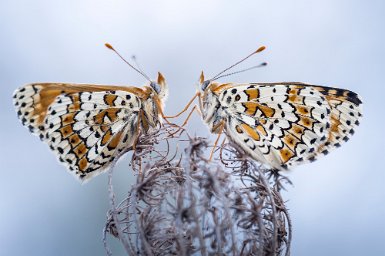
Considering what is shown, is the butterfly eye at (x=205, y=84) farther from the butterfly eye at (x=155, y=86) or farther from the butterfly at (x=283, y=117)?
the butterfly eye at (x=155, y=86)

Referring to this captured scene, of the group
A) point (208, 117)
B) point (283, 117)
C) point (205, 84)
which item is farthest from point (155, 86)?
point (283, 117)

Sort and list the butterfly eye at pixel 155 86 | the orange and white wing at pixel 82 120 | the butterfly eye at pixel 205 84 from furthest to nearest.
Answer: the butterfly eye at pixel 155 86, the butterfly eye at pixel 205 84, the orange and white wing at pixel 82 120

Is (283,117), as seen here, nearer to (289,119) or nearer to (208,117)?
(289,119)

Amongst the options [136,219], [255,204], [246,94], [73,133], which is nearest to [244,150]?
[246,94]

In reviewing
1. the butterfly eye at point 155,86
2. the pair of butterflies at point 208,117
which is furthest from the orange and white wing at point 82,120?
the butterfly eye at point 155,86

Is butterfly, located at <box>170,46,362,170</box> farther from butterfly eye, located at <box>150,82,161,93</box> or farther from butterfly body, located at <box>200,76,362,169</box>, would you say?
butterfly eye, located at <box>150,82,161,93</box>

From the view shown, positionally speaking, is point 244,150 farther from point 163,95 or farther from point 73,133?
point 73,133
